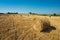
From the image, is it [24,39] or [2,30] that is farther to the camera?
[2,30]

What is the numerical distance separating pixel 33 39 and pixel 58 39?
5.41 feet

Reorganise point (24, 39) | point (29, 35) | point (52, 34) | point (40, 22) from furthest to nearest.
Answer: point (40, 22) → point (52, 34) → point (29, 35) → point (24, 39)

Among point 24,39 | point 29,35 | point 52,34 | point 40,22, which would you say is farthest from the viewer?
point 40,22

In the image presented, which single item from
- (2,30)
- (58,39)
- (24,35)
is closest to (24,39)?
(24,35)

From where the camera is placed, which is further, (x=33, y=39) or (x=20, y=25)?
(x=20, y=25)

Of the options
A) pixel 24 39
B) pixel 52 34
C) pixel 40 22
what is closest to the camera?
pixel 24 39

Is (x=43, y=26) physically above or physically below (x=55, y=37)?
above

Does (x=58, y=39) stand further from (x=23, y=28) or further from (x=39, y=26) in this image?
(x=23, y=28)

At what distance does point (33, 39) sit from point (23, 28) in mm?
1688

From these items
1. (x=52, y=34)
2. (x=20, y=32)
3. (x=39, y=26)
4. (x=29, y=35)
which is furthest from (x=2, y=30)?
(x=52, y=34)

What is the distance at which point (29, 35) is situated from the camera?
8.94 metres

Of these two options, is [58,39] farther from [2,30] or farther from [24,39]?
[2,30]

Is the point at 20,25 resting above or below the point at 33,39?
above

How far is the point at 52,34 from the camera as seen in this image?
955cm
